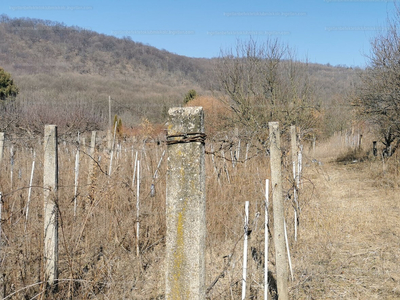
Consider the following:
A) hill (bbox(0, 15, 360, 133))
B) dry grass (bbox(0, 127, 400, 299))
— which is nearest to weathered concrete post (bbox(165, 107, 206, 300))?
dry grass (bbox(0, 127, 400, 299))

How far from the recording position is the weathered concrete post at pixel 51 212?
11.1ft

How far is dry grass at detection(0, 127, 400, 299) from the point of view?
331cm

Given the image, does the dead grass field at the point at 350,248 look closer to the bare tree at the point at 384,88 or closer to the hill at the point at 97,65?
the bare tree at the point at 384,88

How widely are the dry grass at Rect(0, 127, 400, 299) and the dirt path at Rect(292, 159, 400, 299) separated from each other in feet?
0.05

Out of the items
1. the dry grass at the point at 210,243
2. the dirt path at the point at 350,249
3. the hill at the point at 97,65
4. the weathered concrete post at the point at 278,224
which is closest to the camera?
the weathered concrete post at the point at 278,224

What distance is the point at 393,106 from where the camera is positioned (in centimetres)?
1234

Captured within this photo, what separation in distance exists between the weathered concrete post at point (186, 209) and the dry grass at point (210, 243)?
91cm

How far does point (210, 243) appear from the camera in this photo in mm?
3762

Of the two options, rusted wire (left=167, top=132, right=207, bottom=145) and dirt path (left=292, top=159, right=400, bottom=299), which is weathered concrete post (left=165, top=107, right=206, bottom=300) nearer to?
rusted wire (left=167, top=132, right=207, bottom=145)

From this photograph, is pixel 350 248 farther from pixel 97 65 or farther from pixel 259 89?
pixel 97 65

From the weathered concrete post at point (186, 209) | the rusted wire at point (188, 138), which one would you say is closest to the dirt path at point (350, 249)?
the weathered concrete post at point (186, 209)

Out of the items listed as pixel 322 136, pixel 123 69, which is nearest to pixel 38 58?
pixel 123 69

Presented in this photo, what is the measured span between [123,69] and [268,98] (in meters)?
106

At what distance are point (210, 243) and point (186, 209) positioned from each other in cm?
211
